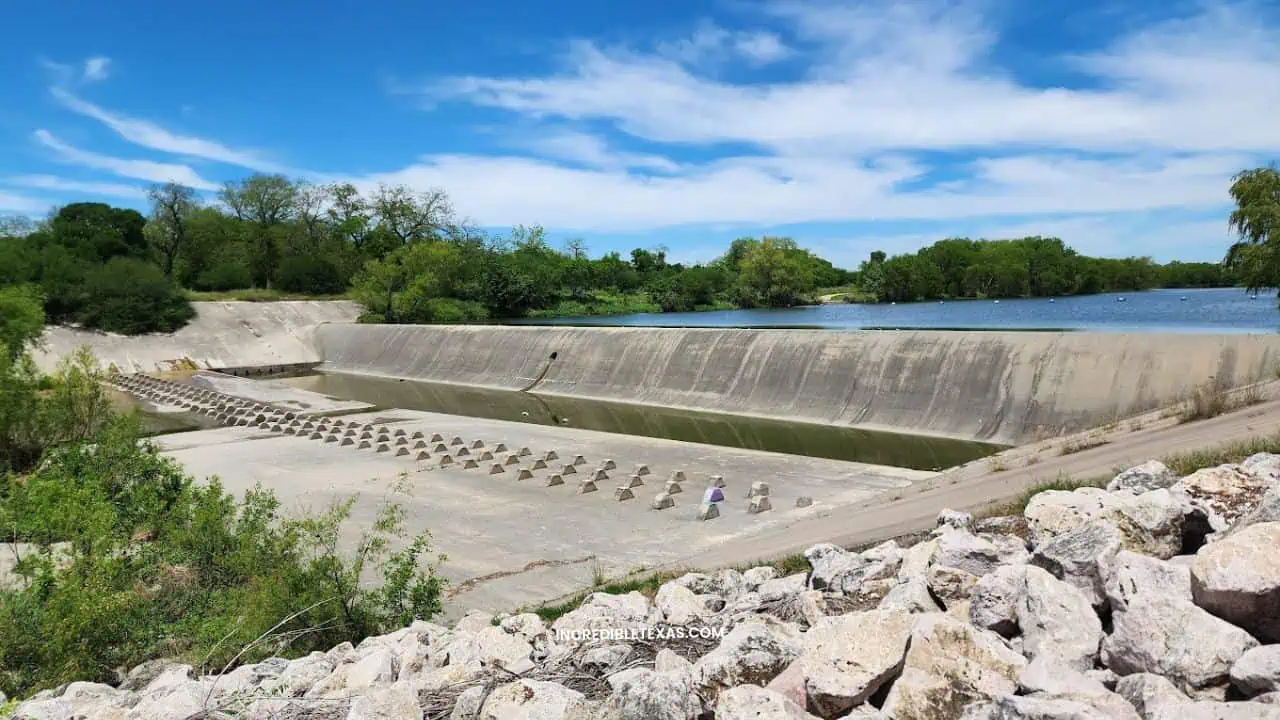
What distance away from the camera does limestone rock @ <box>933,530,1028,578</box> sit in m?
4.82

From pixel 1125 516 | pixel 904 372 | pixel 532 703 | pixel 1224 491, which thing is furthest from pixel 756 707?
pixel 904 372

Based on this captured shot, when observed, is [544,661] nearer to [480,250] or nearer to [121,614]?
[121,614]

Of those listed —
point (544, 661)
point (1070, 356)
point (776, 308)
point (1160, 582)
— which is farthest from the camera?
point (776, 308)

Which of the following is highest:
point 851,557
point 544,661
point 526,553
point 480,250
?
point 480,250

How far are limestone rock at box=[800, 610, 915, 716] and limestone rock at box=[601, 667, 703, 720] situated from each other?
0.57 metres

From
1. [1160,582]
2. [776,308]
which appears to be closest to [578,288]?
[776,308]

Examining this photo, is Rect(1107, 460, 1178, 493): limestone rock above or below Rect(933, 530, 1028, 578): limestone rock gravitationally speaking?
above

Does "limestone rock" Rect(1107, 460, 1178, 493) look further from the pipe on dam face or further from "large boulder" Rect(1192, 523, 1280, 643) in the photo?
the pipe on dam face

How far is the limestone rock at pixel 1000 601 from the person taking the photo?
4031mm

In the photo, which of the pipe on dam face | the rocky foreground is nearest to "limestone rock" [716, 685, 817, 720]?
the rocky foreground

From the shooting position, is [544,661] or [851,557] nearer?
[544,661]

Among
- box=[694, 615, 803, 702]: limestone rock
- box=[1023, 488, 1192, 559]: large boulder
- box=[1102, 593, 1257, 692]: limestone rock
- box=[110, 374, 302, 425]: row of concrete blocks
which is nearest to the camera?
box=[1102, 593, 1257, 692]: limestone rock

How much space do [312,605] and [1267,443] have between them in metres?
8.89

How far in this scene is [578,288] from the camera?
265 ft
